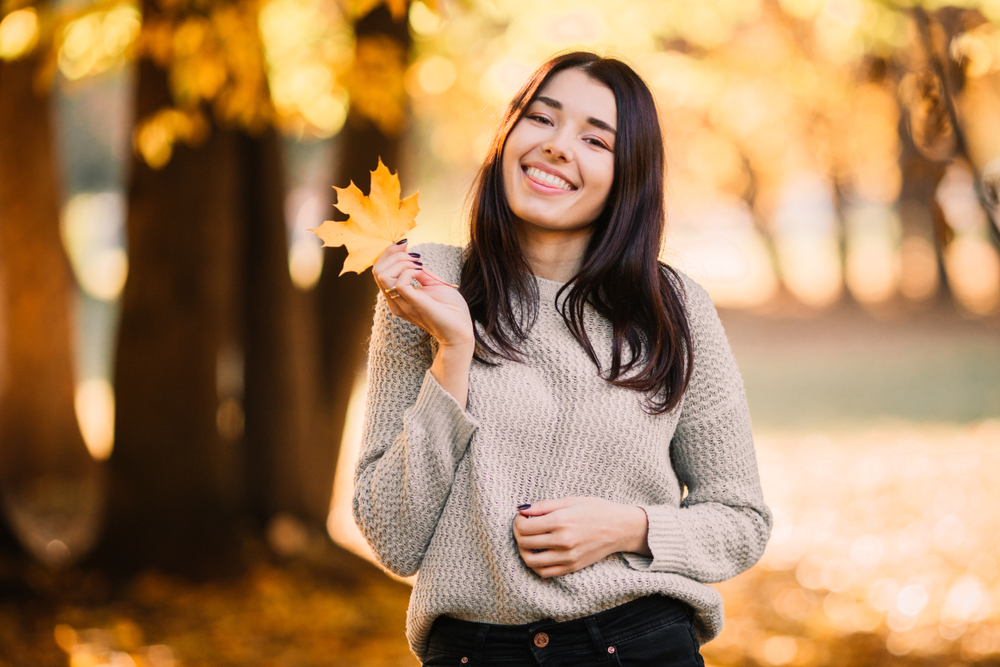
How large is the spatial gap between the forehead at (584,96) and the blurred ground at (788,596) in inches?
142

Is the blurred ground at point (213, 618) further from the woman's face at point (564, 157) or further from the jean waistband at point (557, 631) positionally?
the woman's face at point (564, 157)

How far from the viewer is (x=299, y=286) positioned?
596cm

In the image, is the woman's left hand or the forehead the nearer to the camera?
the woman's left hand

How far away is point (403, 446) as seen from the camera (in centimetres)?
188

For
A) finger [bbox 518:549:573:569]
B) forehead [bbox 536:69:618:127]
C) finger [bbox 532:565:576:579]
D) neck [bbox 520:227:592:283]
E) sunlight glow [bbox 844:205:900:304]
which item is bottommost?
sunlight glow [bbox 844:205:900:304]

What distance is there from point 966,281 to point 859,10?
18.1 metres

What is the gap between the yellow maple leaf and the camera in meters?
1.84

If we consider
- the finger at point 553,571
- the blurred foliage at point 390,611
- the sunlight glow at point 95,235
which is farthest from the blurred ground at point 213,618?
the sunlight glow at point 95,235

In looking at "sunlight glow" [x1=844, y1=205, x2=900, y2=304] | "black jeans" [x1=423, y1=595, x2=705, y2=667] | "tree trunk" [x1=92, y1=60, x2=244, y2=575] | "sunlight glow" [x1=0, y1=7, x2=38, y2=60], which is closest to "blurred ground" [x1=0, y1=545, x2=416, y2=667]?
"tree trunk" [x1=92, y1=60, x2=244, y2=575]

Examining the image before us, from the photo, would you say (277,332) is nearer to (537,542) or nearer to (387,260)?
(387,260)

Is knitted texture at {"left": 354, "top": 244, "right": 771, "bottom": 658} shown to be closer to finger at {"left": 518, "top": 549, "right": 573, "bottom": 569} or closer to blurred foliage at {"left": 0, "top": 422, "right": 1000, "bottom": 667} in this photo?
finger at {"left": 518, "top": 549, "right": 573, "bottom": 569}

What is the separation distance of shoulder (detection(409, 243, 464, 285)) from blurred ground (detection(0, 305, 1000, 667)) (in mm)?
3301

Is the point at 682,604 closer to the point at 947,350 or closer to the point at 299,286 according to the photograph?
the point at 299,286

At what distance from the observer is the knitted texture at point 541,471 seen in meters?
1.86
